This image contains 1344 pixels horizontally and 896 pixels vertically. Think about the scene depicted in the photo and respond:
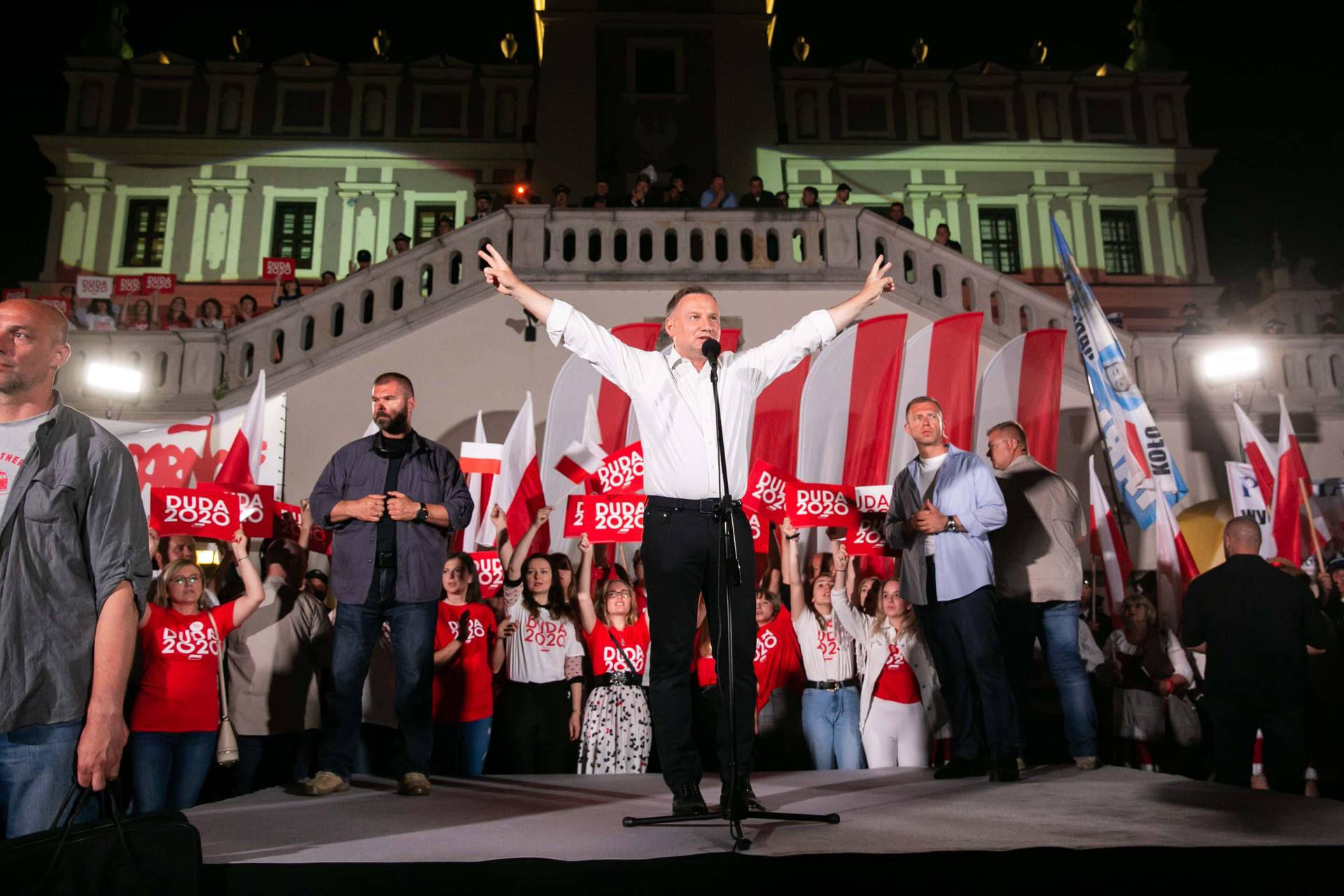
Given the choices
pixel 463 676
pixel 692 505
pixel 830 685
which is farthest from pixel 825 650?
pixel 692 505

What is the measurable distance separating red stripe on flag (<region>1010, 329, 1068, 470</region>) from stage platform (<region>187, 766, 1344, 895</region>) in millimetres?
6406

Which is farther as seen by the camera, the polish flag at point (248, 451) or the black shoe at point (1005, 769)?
the polish flag at point (248, 451)

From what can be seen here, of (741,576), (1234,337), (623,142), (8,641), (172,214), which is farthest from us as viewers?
(172,214)

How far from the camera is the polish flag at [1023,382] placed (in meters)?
10.7

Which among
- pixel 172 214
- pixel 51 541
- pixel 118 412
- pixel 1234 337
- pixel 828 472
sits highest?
pixel 172 214

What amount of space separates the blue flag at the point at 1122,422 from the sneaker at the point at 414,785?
730 cm

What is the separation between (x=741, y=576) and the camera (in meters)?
3.95

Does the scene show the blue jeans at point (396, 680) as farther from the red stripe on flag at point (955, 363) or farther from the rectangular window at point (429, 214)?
the rectangular window at point (429, 214)

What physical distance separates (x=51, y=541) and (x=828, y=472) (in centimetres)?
808

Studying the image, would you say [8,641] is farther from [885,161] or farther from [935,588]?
[885,161]

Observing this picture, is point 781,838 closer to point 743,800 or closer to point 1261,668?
point 743,800

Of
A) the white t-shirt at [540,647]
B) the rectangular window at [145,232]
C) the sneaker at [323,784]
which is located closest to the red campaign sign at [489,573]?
the white t-shirt at [540,647]

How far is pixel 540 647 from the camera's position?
6875 millimetres

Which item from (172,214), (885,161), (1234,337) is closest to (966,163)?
(885,161)
